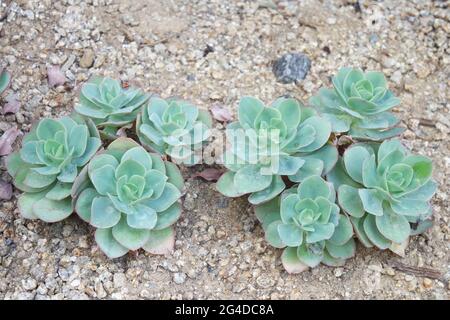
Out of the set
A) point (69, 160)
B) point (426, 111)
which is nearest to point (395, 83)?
point (426, 111)

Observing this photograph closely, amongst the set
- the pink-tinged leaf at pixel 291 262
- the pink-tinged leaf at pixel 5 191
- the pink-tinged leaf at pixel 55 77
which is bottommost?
the pink-tinged leaf at pixel 291 262

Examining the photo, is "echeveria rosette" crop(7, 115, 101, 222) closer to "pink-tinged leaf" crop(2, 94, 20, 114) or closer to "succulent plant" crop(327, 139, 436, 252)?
"pink-tinged leaf" crop(2, 94, 20, 114)

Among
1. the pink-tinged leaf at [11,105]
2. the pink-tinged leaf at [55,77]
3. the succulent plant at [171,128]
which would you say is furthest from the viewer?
the pink-tinged leaf at [55,77]

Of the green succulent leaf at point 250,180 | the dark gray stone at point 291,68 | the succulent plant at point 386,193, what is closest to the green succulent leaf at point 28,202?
the green succulent leaf at point 250,180

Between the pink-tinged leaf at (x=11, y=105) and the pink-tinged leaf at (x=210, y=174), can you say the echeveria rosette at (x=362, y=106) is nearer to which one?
the pink-tinged leaf at (x=210, y=174)

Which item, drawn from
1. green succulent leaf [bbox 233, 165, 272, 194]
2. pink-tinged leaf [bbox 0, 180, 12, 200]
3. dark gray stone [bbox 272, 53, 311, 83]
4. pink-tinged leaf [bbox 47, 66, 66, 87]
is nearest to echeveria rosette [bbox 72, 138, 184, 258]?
green succulent leaf [bbox 233, 165, 272, 194]

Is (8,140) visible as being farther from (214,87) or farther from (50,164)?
(214,87)

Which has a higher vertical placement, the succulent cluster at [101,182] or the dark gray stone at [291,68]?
the succulent cluster at [101,182]
